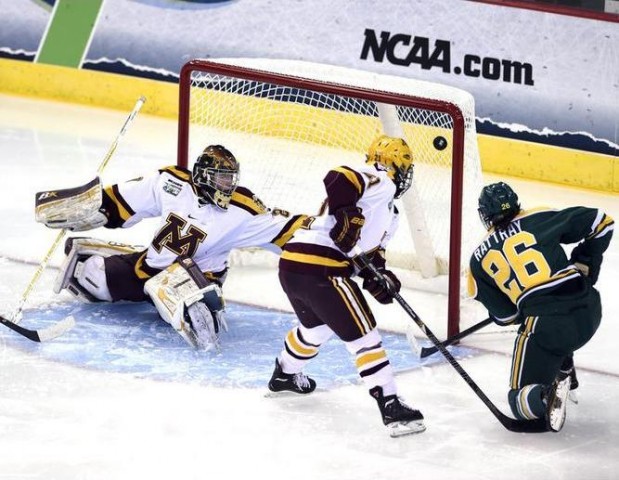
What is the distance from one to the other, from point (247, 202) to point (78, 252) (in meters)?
0.71

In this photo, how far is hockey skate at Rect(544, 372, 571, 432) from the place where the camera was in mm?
4754

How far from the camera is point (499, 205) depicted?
15.9 ft

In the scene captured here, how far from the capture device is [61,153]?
27.9 ft

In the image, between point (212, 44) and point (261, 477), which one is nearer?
point (261, 477)

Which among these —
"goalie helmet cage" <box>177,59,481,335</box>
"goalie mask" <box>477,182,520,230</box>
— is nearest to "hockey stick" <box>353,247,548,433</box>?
"goalie mask" <box>477,182,520,230</box>

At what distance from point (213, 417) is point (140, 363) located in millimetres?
565

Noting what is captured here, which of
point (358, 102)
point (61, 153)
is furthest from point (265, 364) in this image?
point (61, 153)

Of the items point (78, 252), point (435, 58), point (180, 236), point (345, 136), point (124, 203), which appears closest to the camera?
point (180, 236)

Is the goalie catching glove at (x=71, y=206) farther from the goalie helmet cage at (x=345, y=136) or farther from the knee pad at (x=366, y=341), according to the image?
the knee pad at (x=366, y=341)

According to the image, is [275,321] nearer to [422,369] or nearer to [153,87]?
[422,369]

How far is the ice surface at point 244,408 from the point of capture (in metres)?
4.50

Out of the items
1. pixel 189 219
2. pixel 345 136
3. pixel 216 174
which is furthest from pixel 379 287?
pixel 345 136

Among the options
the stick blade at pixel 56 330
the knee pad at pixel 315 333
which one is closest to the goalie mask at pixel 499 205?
the knee pad at pixel 315 333

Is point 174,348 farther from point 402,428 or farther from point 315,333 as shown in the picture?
point 402,428
